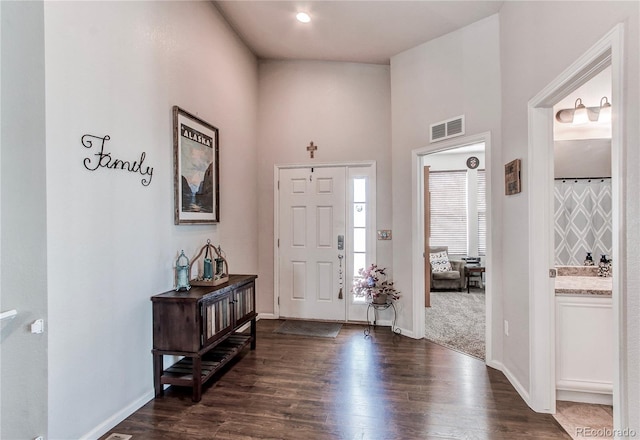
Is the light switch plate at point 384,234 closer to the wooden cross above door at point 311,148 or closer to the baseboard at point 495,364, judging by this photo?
the wooden cross above door at point 311,148

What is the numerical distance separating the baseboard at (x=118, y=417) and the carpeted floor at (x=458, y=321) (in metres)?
2.88

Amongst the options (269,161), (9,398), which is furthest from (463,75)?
(9,398)

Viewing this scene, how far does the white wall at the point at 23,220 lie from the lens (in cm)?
153

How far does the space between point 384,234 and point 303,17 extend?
104 inches

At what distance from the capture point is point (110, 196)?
220 centimetres

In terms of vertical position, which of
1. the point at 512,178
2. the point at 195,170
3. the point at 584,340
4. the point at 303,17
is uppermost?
the point at 303,17

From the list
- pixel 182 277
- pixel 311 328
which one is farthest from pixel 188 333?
pixel 311 328

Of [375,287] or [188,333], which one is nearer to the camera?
[188,333]

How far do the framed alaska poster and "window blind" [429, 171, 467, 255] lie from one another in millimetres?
5041

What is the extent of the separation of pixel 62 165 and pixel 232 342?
217cm

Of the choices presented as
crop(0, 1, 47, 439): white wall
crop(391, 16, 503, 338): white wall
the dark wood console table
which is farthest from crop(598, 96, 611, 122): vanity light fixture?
crop(0, 1, 47, 439): white wall

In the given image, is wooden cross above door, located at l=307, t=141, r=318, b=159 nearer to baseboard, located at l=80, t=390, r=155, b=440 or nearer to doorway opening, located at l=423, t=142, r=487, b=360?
doorway opening, located at l=423, t=142, r=487, b=360

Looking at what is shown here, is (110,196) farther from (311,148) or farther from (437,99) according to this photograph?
(437,99)

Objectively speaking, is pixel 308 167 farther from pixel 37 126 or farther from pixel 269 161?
pixel 37 126
